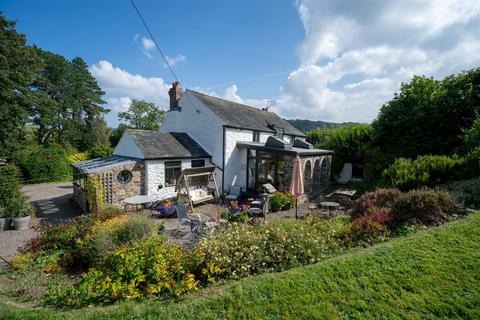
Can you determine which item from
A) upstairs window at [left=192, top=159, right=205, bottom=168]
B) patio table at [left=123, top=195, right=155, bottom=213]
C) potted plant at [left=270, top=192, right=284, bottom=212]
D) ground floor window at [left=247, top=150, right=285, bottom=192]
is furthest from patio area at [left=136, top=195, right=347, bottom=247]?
upstairs window at [left=192, top=159, right=205, bottom=168]

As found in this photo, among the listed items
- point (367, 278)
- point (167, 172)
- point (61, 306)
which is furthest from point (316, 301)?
point (167, 172)

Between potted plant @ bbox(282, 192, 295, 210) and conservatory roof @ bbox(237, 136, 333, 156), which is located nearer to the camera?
potted plant @ bbox(282, 192, 295, 210)

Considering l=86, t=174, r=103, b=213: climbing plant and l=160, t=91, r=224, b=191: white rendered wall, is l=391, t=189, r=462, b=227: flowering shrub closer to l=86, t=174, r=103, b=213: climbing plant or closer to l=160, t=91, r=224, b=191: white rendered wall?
l=160, t=91, r=224, b=191: white rendered wall

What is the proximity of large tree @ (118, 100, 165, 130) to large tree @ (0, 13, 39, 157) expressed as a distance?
19727mm

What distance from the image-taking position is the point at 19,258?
6027 millimetres

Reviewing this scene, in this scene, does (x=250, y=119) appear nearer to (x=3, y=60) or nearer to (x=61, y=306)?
(x=61, y=306)

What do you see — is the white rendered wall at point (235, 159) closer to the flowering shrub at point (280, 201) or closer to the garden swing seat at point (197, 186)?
the garden swing seat at point (197, 186)

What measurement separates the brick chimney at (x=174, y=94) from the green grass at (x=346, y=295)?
16.1 m

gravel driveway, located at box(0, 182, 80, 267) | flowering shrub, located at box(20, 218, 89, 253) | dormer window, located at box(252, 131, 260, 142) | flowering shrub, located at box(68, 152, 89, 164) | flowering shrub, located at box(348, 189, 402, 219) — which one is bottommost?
gravel driveway, located at box(0, 182, 80, 267)

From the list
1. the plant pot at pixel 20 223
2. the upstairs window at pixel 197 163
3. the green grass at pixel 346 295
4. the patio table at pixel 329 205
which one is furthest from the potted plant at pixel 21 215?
the patio table at pixel 329 205

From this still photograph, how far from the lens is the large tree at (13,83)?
2181 centimetres

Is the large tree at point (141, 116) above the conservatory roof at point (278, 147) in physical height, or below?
above

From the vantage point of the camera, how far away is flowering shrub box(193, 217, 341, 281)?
15.8 feet

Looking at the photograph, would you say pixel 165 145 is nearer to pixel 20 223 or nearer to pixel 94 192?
pixel 94 192
